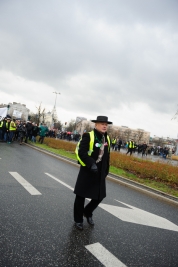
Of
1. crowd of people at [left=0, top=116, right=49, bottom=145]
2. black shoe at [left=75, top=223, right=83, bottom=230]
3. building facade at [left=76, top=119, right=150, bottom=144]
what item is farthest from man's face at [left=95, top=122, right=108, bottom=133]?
building facade at [left=76, top=119, right=150, bottom=144]

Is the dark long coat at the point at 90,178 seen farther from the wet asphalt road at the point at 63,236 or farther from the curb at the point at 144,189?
the curb at the point at 144,189

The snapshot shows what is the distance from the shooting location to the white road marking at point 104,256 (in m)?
2.80

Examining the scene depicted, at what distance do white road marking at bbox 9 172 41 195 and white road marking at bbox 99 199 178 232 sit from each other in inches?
71.7

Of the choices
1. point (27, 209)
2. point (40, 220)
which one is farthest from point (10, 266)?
point (27, 209)

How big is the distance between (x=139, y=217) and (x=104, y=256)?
2.09m

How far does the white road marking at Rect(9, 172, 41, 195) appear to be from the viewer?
541 cm

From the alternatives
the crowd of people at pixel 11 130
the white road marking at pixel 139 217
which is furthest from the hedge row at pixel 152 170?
the crowd of people at pixel 11 130

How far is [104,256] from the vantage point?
9.70ft

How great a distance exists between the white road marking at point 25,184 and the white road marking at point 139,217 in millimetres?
1822

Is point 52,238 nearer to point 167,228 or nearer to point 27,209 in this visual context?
point 27,209

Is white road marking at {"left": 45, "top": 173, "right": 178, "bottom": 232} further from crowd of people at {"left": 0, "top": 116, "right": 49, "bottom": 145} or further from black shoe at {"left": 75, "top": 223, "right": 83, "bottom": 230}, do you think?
crowd of people at {"left": 0, "top": 116, "right": 49, "bottom": 145}

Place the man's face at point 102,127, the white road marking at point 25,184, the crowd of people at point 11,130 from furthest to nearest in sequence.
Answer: the crowd of people at point 11,130, the white road marking at point 25,184, the man's face at point 102,127

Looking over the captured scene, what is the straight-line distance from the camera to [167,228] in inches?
174

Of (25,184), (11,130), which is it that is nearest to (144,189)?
(25,184)
